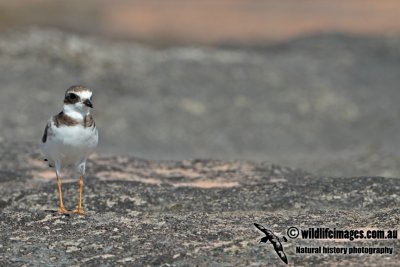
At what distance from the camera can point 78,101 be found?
895 centimetres

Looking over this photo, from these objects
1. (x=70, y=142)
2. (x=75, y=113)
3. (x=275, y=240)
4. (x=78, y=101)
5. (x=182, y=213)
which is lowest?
(x=275, y=240)

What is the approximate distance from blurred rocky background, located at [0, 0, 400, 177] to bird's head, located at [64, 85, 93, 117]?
263 inches

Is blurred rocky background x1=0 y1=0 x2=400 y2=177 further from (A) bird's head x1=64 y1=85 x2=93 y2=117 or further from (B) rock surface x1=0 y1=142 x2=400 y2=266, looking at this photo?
(A) bird's head x1=64 y1=85 x2=93 y2=117

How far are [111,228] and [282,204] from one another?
2.37 metres

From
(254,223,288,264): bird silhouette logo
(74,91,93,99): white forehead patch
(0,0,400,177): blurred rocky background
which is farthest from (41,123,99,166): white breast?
(0,0,400,177): blurred rocky background

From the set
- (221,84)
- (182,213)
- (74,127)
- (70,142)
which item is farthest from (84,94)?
(221,84)

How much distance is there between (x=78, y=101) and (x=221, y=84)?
1431 centimetres

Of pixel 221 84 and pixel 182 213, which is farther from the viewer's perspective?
pixel 221 84

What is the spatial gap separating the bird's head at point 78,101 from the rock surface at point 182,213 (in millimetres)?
1101

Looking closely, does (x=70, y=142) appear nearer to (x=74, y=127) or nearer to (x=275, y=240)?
(x=74, y=127)

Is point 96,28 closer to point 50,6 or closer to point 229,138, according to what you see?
point 50,6

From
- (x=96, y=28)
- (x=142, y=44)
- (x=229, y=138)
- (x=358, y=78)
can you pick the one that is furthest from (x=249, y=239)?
(x=96, y=28)

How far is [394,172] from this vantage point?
14.9 m

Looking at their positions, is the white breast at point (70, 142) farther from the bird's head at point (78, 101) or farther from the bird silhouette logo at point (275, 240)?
the bird silhouette logo at point (275, 240)
